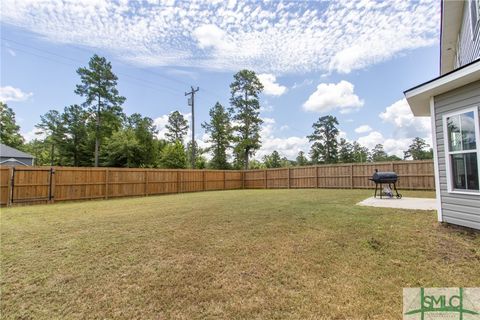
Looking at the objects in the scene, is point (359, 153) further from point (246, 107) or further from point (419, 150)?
point (246, 107)

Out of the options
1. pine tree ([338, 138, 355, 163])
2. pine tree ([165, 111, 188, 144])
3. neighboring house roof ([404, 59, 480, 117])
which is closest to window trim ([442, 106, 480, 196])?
neighboring house roof ([404, 59, 480, 117])

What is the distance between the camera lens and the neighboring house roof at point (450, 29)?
5988 mm

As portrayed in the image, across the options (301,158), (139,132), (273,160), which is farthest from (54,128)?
(301,158)

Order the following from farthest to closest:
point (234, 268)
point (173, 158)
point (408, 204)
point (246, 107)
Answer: point (173, 158)
point (246, 107)
point (408, 204)
point (234, 268)

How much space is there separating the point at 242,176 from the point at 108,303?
17236mm

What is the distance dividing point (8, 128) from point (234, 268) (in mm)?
38305

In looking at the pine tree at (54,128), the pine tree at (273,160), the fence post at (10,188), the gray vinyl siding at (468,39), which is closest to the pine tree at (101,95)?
the pine tree at (54,128)

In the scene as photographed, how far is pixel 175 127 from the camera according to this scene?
33.5 meters

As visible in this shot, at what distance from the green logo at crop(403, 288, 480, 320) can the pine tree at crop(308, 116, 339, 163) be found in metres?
29.3

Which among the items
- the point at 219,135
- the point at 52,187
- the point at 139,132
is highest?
the point at 139,132

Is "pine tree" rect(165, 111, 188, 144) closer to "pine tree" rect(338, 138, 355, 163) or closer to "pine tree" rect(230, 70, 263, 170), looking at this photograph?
"pine tree" rect(230, 70, 263, 170)

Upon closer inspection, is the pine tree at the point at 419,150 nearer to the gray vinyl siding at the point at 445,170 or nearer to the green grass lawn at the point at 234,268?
the gray vinyl siding at the point at 445,170

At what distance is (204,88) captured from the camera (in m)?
18.0

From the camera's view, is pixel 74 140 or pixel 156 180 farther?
pixel 74 140
